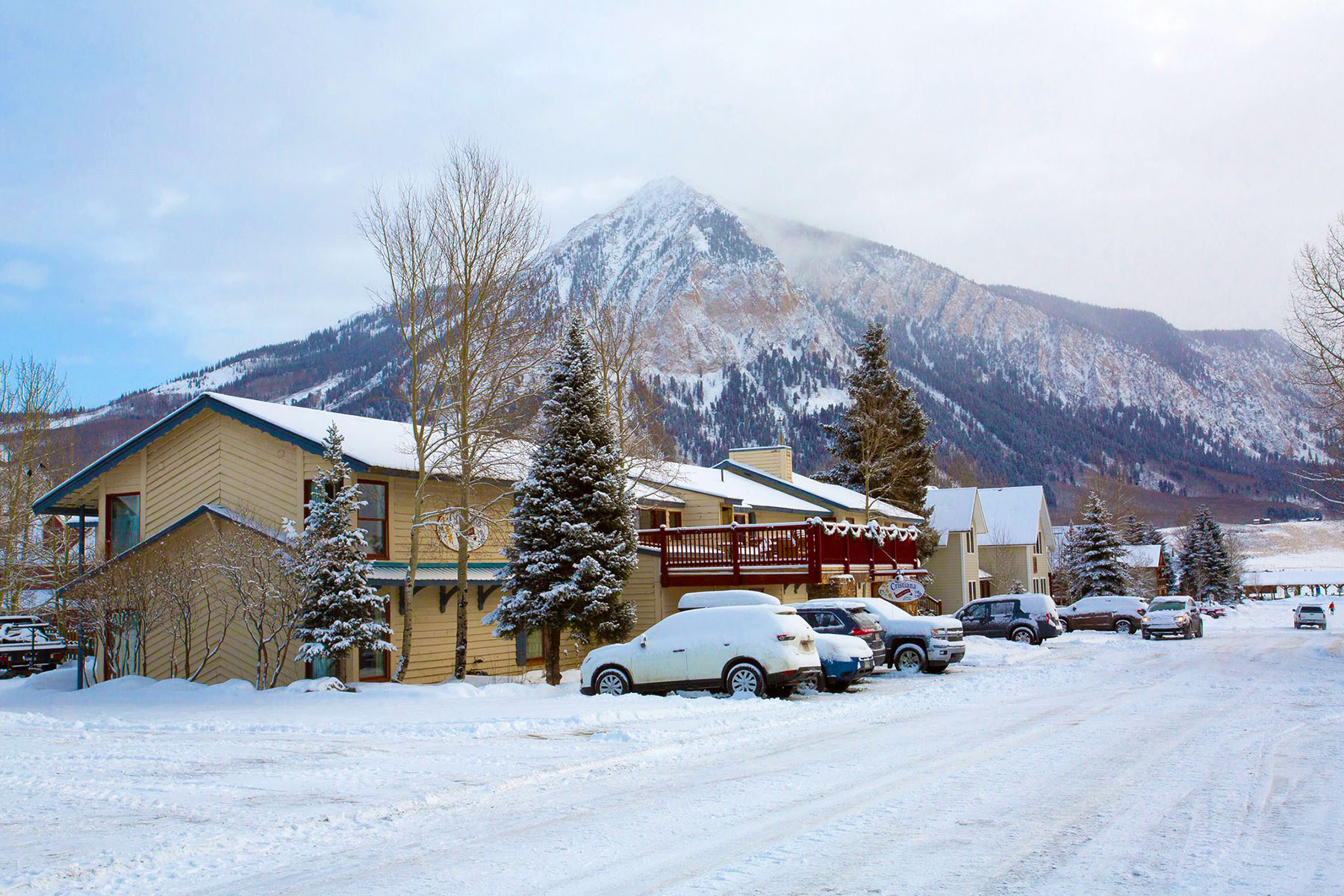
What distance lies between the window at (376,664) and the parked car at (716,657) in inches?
234

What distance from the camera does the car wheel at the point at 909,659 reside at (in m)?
24.1

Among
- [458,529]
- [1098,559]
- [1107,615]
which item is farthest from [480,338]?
[1098,559]

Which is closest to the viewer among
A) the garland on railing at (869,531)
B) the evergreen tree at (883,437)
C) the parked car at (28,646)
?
the garland on railing at (869,531)

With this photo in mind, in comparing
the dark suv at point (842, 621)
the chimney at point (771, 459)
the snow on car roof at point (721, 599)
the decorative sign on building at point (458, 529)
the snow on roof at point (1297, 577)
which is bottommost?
the snow on roof at point (1297, 577)

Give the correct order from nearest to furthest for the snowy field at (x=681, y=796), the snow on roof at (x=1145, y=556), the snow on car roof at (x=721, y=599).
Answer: the snowy field at (x=681, y=796) < the snow on car roof at (x=721, y=599) < the snow on roof at (x=1145, y=556)

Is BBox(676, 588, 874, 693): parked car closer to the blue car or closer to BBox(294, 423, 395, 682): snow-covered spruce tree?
the blue car

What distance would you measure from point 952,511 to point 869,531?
27.8 m

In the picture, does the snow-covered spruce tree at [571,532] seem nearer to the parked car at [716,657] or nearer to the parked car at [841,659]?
the parked car at [716,657]

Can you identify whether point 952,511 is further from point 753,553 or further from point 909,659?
point 909,659

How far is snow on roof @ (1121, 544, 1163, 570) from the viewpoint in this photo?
265 ft

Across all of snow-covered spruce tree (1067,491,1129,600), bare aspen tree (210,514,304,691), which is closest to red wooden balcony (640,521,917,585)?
bare aspen tree (210,514,304,691)

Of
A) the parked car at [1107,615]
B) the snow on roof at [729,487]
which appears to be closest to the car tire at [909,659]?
the snow on roof at [729,487]

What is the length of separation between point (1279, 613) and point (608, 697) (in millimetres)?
75435

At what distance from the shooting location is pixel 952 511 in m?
57.9
